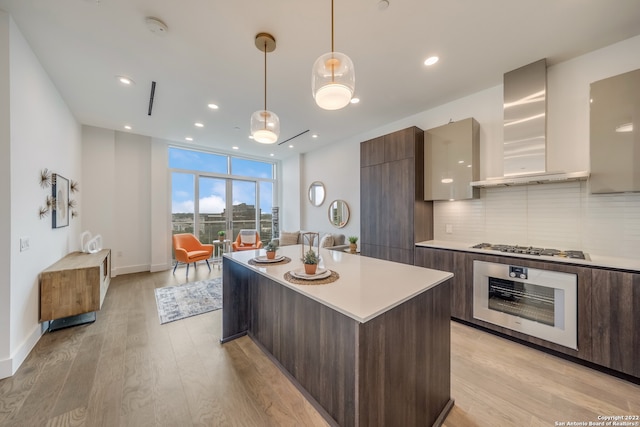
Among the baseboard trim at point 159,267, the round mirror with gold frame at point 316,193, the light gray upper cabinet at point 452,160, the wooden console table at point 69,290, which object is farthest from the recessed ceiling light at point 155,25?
the baseboard trim at point 159,267

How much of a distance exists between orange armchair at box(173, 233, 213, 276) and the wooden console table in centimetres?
178

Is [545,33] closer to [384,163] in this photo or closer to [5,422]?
→ [384,163]

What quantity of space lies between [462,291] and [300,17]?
3.33 metres

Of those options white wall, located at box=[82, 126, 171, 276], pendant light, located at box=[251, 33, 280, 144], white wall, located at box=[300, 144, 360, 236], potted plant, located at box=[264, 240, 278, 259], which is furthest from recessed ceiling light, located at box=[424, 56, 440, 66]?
white wall, located at box=[82, 126, 171, 276]

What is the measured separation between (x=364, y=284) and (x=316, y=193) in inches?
186

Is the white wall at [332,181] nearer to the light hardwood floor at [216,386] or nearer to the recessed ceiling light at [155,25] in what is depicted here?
the light hardwood floor at [216,386]

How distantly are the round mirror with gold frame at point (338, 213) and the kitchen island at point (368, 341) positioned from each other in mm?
3151

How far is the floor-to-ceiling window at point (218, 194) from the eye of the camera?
5691 mm

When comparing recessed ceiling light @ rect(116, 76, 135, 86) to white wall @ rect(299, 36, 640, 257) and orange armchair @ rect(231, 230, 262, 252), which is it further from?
white wall @ rect(299, 36, 640, 257)

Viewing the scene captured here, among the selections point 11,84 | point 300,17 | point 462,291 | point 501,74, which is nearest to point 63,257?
point 11,84

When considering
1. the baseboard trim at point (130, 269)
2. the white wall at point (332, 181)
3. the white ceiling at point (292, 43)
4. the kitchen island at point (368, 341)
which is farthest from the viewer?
the white wall at point (332, 181)

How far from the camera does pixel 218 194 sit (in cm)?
628

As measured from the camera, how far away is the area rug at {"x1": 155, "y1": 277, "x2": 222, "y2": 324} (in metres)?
3.14

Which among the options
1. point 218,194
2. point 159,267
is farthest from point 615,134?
point 159,267
